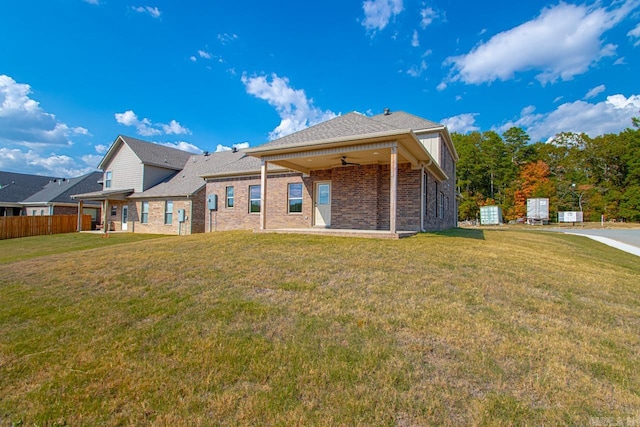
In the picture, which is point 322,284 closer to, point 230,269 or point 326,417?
point 230,269

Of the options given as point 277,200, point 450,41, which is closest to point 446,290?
point 277,200

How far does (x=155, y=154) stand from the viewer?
77.8 ft

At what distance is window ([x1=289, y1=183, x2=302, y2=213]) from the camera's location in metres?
14.0

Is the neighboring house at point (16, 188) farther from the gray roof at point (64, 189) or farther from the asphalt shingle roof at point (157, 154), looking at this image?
the asphalt shingle roof at point (157, 154)

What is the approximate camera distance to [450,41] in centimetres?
1639

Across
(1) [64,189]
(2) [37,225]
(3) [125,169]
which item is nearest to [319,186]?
(3) [125,169]

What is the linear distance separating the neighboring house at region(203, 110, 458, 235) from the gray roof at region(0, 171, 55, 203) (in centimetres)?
2519

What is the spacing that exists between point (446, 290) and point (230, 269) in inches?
152

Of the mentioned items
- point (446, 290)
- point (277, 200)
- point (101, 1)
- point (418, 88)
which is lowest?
point (446, 290)

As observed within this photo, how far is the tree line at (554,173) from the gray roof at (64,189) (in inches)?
1653

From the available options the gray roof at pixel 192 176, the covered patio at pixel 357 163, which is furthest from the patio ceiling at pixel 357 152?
the gray roof at pixel 192 176

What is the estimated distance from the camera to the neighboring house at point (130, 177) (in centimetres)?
2177

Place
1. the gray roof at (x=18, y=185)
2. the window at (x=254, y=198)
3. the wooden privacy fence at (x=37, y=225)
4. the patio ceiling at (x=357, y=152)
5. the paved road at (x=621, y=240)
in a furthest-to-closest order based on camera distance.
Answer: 1. the gray roof at (x=18, y=185)
2. the wooden privacy fence at (x=37, y=225)
3. the window at (x=254, y=198)
4. the paved road at (x=621, y=240)
5. the patio ceiling at (x=357, y=152)

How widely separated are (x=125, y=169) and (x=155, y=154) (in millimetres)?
2381
